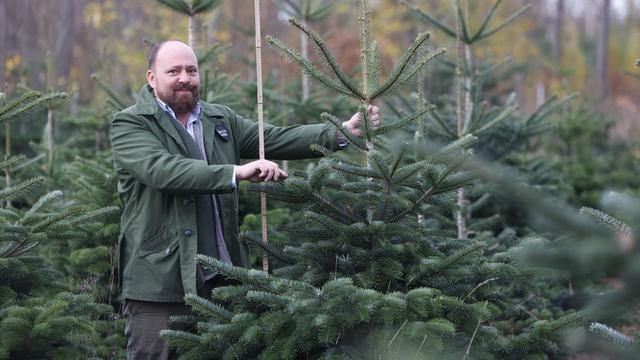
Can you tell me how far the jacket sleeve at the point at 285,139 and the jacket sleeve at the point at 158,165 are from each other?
63cm

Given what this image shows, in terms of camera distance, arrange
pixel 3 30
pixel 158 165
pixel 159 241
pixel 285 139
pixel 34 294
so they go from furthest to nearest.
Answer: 1. pixel 3 30
2. pixel 285 139
3. pixel 34 294
4. pixel 159 241
5. pixel 158 165

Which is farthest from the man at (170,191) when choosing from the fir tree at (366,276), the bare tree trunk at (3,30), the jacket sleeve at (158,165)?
the bare tree trunk at (3,30)

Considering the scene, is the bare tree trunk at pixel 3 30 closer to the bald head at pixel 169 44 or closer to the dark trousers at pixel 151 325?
the bald head at pixel 169 44

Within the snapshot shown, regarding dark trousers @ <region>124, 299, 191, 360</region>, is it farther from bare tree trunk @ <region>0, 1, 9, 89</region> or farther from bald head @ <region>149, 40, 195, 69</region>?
→ bare tree trunk @ <region>0, 1, 9, 89</region>

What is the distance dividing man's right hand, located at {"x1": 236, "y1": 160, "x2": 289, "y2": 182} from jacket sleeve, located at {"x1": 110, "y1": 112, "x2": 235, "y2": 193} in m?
0.05

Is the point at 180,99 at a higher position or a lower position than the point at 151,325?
higher

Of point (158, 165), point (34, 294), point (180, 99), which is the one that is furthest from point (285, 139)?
point (34, 294)

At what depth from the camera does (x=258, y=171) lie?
12.9ft

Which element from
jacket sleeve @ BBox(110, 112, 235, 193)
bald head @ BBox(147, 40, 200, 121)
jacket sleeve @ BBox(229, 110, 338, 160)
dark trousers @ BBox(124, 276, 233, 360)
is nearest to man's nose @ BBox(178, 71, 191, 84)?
bald head @ BBox(147, 40, 200, 121)

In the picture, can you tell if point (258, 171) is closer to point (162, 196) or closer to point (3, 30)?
point (162, 196)

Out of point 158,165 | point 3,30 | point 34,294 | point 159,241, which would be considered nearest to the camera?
point 158,165

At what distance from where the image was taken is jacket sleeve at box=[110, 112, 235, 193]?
389cm

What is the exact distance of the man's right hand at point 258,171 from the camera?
389 centimetres

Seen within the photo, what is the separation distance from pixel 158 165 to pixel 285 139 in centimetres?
95
